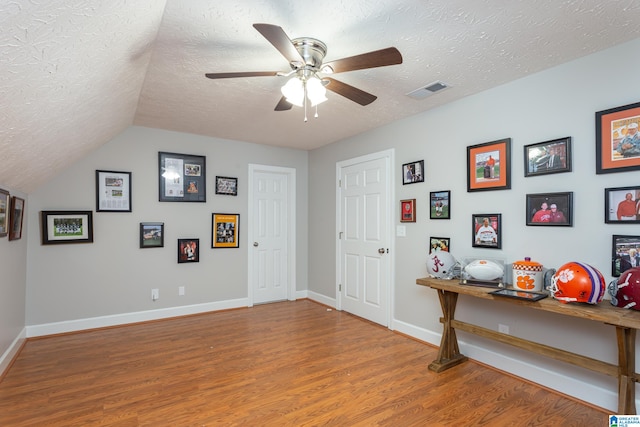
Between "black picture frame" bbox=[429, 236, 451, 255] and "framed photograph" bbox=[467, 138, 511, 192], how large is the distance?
55 centimetres

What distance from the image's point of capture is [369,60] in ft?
6.14

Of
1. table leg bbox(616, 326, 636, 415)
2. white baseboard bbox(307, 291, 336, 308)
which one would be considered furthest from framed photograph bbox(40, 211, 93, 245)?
table leg bbox(616, 326, 636, 415)

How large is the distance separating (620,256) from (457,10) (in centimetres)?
190

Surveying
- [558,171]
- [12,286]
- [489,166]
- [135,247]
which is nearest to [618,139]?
[558,171]

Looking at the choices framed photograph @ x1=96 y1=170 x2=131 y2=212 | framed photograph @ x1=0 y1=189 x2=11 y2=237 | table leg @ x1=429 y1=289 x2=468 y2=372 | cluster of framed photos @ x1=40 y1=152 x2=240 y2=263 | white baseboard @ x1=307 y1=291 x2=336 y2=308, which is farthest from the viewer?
white baseboard @ x1=307 y1=291 x2=336 y2=308

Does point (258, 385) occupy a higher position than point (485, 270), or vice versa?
point (485, 270)

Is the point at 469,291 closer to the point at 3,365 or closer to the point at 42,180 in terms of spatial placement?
the point at 3,365

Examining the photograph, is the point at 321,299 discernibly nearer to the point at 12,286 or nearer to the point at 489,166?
the point at 489,166

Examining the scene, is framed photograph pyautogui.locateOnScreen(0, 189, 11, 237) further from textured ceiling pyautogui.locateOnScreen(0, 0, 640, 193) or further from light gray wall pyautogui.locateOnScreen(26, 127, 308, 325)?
light gray wall pyautogui.locateOnScreen(26, 127, 308, 325)

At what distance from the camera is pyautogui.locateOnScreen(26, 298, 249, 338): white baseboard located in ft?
12.1

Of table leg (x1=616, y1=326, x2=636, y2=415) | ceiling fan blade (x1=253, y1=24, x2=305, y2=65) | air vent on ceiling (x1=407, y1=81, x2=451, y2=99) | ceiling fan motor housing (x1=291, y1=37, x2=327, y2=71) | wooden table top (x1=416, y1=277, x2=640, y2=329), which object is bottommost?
table leg (x1=616, y1=326, x2=636, y2=415)

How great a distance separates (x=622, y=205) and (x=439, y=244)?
4.85 ft

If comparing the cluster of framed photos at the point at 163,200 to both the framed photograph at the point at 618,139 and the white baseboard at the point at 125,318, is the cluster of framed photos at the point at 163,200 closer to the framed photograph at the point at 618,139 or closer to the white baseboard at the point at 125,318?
the white baseboard at the point at 125,318

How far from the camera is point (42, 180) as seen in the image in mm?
3436
